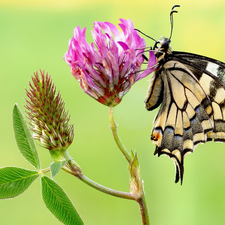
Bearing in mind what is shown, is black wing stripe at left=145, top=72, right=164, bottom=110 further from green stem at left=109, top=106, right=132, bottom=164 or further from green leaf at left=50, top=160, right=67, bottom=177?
green leaf at left=50, top=160, right=67, bottom=177

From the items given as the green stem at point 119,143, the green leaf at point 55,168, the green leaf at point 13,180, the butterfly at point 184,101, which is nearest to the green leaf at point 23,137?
the green leaf at point 13,180

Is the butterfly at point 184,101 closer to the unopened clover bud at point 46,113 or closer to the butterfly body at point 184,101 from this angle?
the butterfly body at point 184,101

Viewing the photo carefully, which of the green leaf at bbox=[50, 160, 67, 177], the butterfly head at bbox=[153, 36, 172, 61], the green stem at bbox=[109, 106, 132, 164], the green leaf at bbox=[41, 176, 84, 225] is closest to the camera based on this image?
the green leaf at bbox=[50, 160, 67, 177]

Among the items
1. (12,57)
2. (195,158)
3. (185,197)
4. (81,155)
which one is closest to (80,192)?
(81,155)

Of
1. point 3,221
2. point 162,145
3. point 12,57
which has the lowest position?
point 3,221

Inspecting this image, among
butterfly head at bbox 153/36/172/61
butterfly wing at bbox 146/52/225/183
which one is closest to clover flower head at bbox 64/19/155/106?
butterfly head at bbox 153/36/172/61

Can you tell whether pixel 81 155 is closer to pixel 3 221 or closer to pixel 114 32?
pixel 3 221
